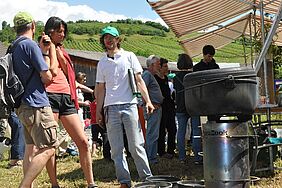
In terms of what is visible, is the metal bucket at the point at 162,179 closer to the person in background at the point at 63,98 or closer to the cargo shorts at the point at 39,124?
the person in background at the point at 63,98

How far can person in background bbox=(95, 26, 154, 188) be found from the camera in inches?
171

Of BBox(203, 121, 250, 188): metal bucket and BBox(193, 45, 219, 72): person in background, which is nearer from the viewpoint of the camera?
BBox(203, 121, 250, 188): metal bucket

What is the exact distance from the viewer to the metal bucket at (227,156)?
3322 mm

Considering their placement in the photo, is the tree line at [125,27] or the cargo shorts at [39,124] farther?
the tree line at [125,27]

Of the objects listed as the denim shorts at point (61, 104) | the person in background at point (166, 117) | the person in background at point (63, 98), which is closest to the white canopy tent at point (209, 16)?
the person in background at point (166, 117)

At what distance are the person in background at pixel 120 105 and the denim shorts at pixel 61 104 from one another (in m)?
0.36

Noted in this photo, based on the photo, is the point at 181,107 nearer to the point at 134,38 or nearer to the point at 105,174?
the point at 105,174

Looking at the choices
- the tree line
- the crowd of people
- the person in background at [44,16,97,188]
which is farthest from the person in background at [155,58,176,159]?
the tree line

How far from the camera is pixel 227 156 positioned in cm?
334

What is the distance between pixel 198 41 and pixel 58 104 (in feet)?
27.5

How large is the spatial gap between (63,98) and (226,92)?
1655 millimetres

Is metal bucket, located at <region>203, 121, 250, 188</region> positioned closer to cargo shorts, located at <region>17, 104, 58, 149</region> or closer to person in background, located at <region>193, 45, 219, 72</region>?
cargo shorts, located at <region>17, 104, 58, 149</region>

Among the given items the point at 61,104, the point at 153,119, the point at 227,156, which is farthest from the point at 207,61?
the point at 227,156

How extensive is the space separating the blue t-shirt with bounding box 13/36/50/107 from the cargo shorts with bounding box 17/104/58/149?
2.3 inches
